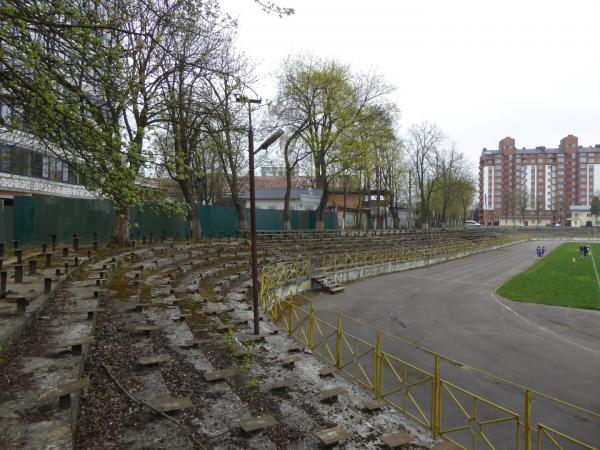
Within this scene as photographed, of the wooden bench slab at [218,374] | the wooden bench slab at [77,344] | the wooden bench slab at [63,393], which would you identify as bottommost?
the wooden bench slab at [218,374]

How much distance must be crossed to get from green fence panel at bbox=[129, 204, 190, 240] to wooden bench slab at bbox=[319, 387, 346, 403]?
1866cm

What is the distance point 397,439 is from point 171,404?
3142 millimetres

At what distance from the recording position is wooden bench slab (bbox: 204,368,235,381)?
674cm

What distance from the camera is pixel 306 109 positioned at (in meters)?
36.6

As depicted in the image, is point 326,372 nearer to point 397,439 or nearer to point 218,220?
point 397,439

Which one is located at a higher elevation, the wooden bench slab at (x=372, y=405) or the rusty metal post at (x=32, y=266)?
the rusty metal post at (x=32, y=266)

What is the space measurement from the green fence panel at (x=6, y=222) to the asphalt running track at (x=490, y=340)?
12947 mm

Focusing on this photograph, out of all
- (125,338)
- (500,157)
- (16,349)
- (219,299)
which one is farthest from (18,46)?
(500,157)

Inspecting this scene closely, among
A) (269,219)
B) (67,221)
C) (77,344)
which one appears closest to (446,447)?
(77,344)

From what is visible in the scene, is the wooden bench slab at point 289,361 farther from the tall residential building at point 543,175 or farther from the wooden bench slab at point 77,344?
the tall residential building at point 543,175

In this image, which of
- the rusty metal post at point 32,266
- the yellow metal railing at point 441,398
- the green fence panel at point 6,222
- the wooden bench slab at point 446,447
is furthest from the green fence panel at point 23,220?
the wooden bench slab at point 446,447

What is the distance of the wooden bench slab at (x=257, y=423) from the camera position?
5.28 m

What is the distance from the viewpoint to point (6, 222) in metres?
16.1

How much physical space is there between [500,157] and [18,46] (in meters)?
165
